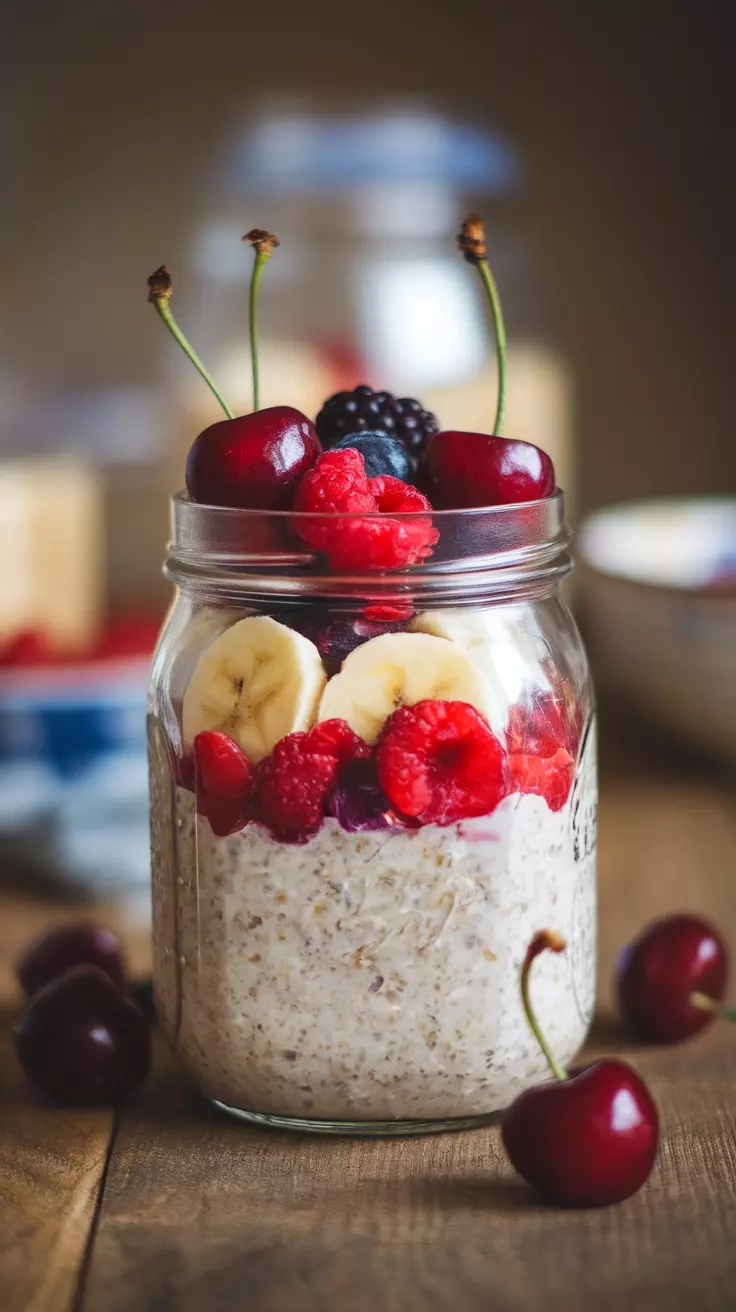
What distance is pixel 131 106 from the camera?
2111 mm

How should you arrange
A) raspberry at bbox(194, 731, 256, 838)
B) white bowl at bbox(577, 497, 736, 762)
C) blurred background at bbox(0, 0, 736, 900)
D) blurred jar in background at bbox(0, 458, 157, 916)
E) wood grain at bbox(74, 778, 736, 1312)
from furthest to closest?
1. blurred background at bbox(0, 0, 736, 900)
2. white bowl at bbox(577, 497, 736, 762)
3. blurred jar in background at bbox(0, 458, 157, 916)
4. raspberry at bbox(194, 731, 256, 838)
5. wood grain at bbox(74, 778, 736, 1312)

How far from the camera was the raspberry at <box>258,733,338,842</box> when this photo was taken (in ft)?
2.30

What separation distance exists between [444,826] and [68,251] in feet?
5.50

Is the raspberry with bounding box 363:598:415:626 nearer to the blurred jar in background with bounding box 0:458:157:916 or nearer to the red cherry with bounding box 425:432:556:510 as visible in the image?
the red cherry with bounding box 425:432:556:510

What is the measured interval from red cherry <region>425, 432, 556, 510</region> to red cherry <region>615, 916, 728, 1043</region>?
32 centimetres

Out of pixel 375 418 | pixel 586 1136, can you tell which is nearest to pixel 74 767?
pixel 375 418

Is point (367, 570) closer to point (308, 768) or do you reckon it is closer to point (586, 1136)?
point (308, 768)

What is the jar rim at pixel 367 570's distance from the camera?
72cm

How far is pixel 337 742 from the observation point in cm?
70

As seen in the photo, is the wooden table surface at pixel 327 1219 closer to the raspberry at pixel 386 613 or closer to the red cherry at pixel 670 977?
the red cherry at pixel 670 977

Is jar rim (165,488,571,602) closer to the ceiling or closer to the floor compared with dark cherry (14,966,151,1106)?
closer to the ceiling

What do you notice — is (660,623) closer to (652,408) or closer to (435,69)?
(652,408)

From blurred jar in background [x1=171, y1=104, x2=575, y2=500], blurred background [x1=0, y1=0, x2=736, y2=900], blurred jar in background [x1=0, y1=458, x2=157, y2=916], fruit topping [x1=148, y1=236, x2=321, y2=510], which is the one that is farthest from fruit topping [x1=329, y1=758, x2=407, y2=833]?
blurred jar in background [x1=171, y1=104, x2=575, y2=500]

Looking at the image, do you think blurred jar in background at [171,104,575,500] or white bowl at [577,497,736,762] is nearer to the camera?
white bowl at [577,497,736,762]
